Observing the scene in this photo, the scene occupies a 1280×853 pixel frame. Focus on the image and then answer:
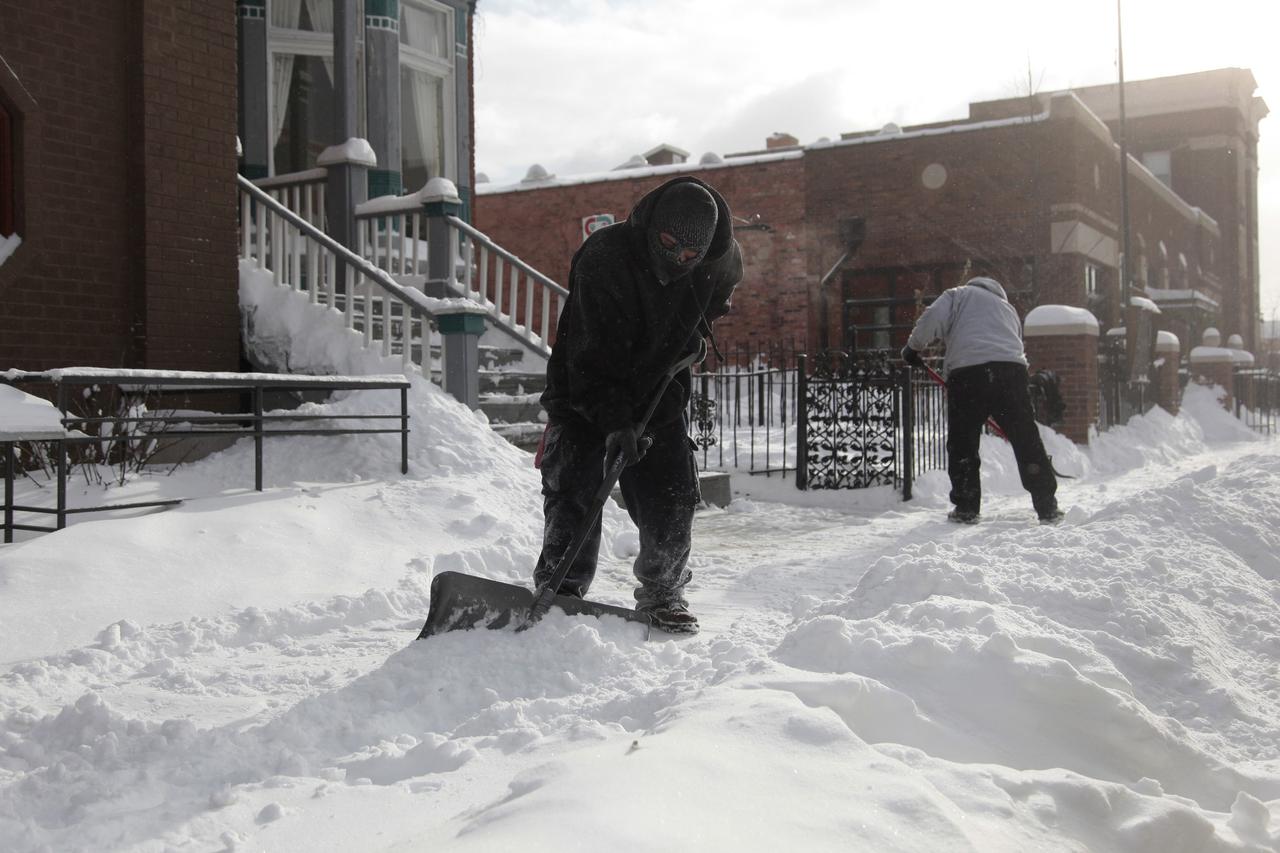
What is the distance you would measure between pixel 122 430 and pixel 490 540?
7.40 ft

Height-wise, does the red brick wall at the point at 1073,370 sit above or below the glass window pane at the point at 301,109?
below

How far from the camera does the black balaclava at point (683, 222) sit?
13.2ft

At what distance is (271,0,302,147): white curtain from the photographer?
1185 centimetres

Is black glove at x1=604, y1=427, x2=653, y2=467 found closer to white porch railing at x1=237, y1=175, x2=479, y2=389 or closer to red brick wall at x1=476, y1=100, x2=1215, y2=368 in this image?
white porch railing at x1=237, y1=175, x2=479, y2=389

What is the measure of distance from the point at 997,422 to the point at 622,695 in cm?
543

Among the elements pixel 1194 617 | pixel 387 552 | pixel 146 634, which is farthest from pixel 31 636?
pixel 1194 617

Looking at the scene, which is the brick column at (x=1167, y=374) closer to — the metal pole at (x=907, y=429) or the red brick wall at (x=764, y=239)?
the red brick wall at (x=764, y=239)

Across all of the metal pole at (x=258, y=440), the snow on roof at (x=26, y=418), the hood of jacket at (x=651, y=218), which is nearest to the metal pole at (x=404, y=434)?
the metal pole at (x=258, y=440)

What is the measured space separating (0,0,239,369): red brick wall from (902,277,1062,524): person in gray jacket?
528cm

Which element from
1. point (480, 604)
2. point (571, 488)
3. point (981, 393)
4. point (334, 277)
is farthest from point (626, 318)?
point (334, 277)

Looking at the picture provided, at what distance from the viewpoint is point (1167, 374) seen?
20.1m

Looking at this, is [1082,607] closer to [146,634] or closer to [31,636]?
[146,634]

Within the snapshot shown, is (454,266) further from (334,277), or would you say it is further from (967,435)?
(967,435)

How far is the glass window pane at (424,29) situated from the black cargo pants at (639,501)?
33.0 ft
